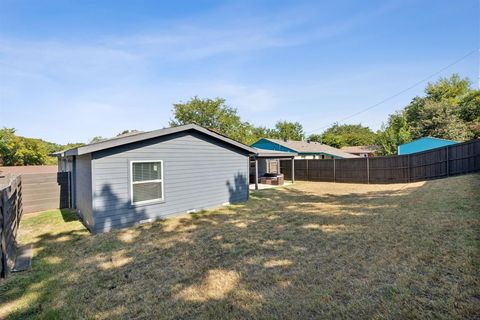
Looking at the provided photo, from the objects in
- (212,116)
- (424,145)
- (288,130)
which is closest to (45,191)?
(424,145)

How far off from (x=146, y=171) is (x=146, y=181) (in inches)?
11.9

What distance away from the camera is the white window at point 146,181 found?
693 cm

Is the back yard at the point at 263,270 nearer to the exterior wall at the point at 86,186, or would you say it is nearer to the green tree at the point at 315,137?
the exterior wall at the point at 86,186

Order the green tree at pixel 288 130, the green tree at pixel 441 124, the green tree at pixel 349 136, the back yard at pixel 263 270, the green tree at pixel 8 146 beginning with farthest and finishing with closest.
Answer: the green tree at pixel 349 136, the green tree at pixel 288 130, the green tree at pixel 441 124, the green tree at pixel 8 146, the back yard at pixel 263 270

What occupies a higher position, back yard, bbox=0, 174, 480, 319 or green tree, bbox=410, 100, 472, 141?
green tree, bbox=410, 100, 472, 141

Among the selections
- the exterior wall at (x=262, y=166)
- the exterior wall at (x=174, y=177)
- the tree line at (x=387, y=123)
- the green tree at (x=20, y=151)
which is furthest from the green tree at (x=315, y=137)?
the green tree at (x=20, y=151)

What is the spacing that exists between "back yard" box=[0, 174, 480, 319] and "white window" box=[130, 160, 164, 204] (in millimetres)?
1006

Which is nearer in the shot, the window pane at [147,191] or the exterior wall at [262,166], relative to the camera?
the window pane at [147,191]

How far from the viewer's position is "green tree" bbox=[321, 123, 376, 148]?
51.2 meters

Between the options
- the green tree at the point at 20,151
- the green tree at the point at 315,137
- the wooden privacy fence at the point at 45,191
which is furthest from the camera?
the green tree at the point at 315,137

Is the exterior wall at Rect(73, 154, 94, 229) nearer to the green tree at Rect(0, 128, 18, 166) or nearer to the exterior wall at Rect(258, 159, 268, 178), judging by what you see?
the exterior wall at Rect(258, 159, 268, 178)

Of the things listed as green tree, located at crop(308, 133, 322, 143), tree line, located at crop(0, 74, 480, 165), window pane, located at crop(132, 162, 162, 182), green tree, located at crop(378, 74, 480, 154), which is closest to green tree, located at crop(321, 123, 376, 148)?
tree line, located at crop(0, 74, 480, 165)

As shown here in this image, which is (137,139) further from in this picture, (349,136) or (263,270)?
(349,136)

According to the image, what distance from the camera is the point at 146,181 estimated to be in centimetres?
719
